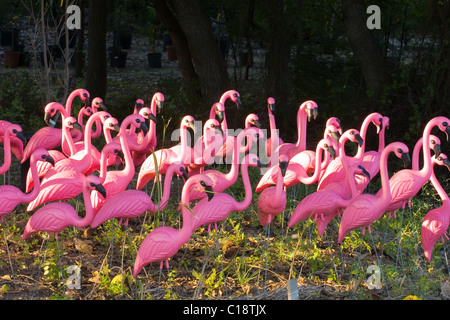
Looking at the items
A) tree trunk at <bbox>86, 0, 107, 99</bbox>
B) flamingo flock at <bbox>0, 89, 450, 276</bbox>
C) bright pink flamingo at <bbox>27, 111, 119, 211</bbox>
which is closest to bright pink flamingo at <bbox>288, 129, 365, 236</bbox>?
flamingo flock at <bbox>0, 89, 450, 276</bbox>

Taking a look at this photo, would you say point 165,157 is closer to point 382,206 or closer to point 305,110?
point 305,110

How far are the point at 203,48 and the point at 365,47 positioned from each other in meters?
2.08

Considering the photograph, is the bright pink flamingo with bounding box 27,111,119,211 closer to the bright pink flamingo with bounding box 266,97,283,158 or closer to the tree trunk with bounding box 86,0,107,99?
the bright pink flamingo with bounding box 266,97,283,158

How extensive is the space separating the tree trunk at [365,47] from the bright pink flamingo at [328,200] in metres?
3.37

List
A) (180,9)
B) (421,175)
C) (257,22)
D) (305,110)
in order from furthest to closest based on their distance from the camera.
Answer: (257,22)
(180,9)
(305,110)
(421,175)

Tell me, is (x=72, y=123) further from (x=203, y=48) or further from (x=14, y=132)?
(x=203, y=48)

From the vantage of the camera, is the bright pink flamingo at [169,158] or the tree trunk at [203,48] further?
the tree trunk at [203,48]

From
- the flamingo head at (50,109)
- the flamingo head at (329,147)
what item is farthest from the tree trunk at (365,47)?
the flamingo head at (50,109)

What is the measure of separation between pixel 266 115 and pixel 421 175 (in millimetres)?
4176

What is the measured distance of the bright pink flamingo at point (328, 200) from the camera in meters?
5.11

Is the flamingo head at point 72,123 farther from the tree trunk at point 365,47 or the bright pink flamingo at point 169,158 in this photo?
the tree trunk at point 365,47

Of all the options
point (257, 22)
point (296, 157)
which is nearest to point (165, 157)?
point (296, 157)

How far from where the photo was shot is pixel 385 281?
497 cm

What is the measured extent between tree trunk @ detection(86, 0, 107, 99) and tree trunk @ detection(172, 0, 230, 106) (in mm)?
1448
